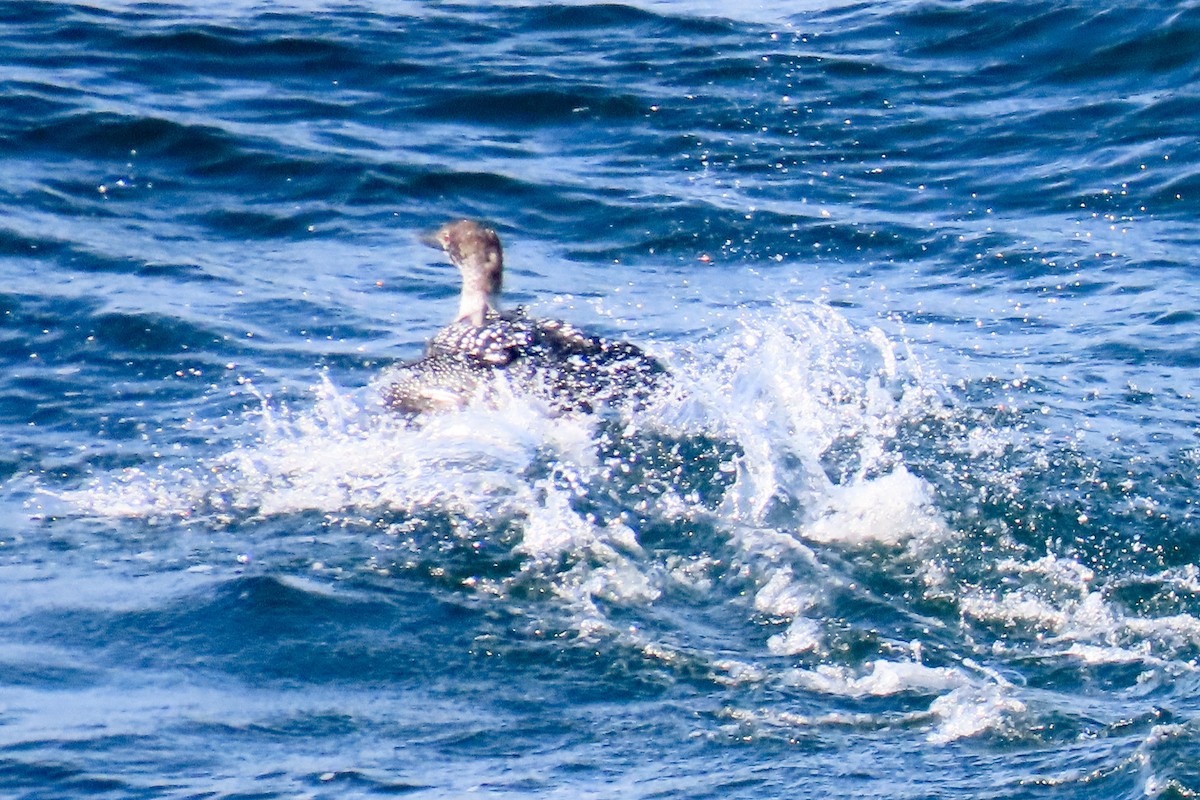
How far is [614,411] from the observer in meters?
7.42

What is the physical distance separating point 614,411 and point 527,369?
427 millimetres

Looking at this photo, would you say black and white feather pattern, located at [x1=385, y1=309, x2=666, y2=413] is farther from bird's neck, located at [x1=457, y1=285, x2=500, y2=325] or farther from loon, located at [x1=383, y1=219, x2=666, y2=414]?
bird's neck, located at [x1=457, y1=285, x2=500, y2=325]

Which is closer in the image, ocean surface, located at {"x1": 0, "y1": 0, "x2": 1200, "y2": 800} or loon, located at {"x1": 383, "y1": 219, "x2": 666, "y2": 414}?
ocean surface, located at {"x1": 0, "y1": 0, "x2": 1200, "y2": 800}

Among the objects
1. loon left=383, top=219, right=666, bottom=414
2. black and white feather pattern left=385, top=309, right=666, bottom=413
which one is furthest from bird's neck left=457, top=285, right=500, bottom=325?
black and white feather pattern left=385, top=309, right=666, bottom=413

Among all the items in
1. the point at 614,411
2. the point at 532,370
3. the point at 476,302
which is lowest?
the point at 614,411

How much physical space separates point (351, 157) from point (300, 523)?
19.4 feet

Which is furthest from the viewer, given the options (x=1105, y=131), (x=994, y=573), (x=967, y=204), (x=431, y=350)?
(x=1105, y=131)

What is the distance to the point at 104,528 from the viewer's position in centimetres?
668

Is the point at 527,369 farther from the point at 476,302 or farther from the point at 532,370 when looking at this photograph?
the point at 476,302

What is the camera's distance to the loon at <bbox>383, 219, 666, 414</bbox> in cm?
743

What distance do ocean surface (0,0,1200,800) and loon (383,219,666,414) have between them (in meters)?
0.13

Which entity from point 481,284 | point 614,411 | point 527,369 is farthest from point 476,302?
point 614,411

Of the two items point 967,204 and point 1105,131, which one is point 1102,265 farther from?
point 1105,131

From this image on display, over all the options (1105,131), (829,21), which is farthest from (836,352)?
(829,21)
